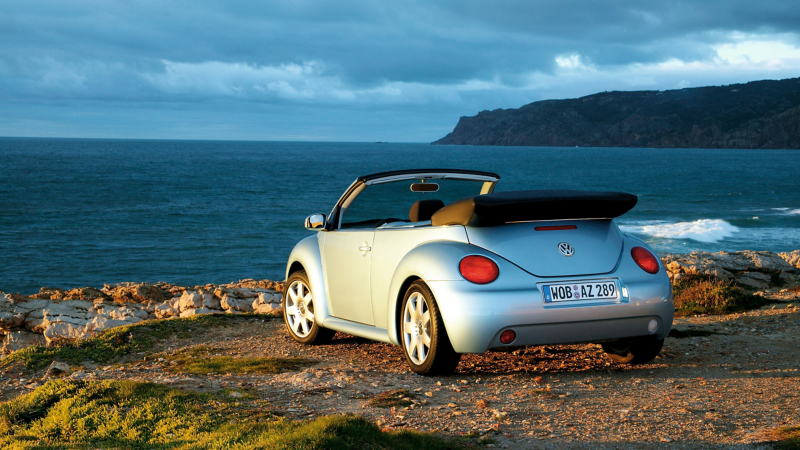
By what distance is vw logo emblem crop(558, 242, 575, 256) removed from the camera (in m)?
5.40

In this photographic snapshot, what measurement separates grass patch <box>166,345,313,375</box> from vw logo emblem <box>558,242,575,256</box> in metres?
2.49

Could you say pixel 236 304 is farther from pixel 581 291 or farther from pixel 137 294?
pixel 581 291

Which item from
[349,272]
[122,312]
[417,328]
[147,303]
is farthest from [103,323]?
[417,328]

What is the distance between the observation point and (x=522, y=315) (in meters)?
5.15

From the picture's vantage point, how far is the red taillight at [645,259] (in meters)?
5.60

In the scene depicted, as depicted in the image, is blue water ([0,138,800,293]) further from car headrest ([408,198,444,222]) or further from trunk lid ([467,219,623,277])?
trunk lid ([467,219,623,277])

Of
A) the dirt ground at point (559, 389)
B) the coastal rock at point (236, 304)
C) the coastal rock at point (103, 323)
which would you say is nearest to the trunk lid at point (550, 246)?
the dirt ground at point (559, 389)

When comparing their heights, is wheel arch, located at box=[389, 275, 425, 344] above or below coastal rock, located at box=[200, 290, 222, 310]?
above

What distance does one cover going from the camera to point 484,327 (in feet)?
16.9

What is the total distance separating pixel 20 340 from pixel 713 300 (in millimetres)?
11106

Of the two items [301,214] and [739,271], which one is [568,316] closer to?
[739,271]

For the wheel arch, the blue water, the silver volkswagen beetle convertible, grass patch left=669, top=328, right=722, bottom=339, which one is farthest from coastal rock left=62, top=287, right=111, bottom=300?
grass patch left=669, top=328, right=722, bottom=339

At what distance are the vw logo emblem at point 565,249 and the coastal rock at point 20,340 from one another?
405 inches

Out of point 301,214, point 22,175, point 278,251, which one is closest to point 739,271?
point 278,251
